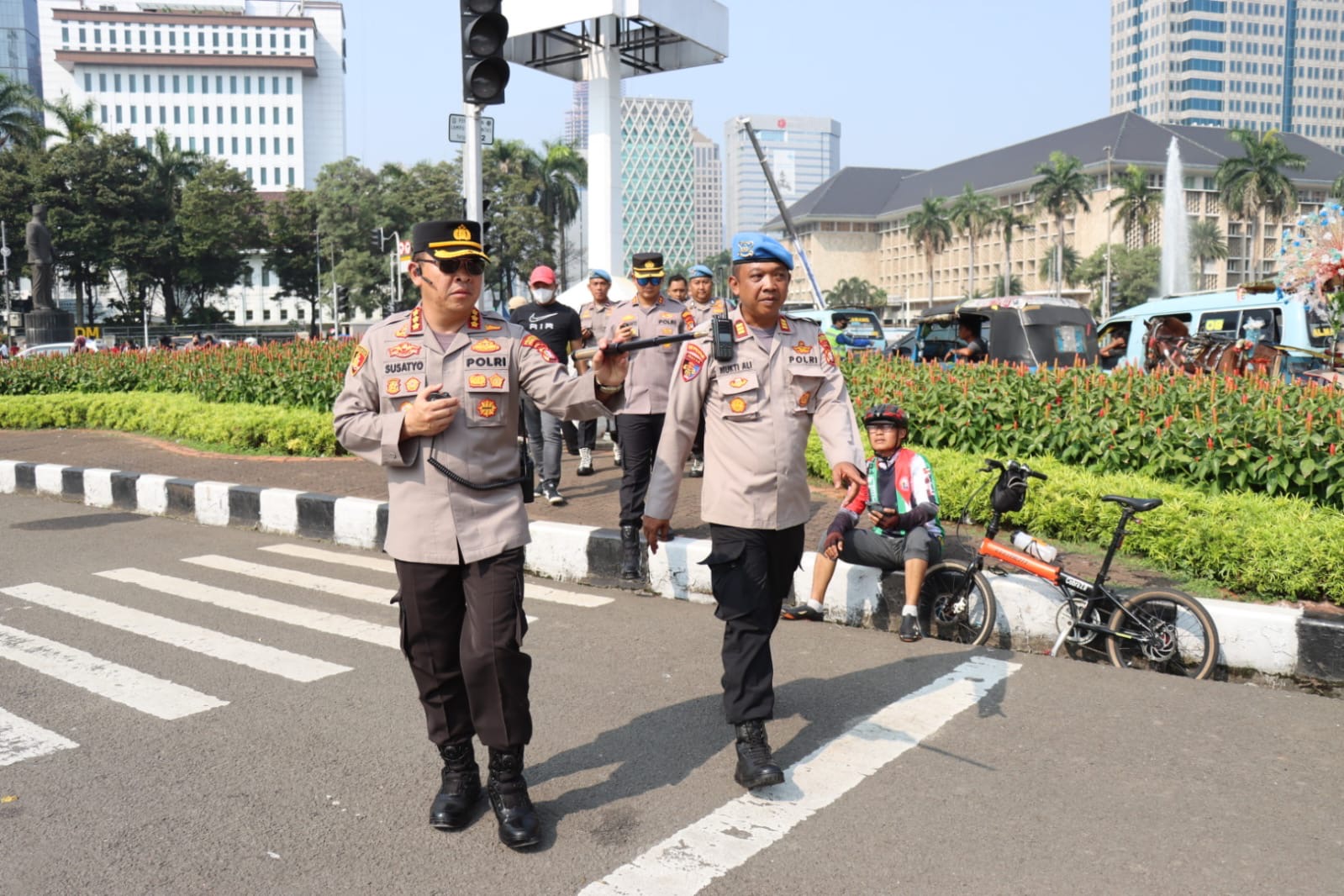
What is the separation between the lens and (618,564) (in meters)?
6.93

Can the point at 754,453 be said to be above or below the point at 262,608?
above

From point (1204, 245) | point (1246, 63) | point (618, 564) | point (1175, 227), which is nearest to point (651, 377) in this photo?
point (618, 564)

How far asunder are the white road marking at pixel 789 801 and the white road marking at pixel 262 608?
2155mm

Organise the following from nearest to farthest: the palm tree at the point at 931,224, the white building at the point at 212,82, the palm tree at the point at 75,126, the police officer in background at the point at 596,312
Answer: the police officer in background at the point at 596,312, the palm tree at the point at 75,126, the palm tree at the point at 931,224, the white building at the point at 212,82

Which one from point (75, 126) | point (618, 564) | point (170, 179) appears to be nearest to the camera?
point (618, 564)

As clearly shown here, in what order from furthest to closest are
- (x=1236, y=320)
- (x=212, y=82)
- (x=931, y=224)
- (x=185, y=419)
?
(x=212, y=82) → (x=931, y=224) → (x=185, y=419) → (x=1236, y=320)

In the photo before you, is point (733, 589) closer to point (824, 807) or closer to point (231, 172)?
point (824, 807)

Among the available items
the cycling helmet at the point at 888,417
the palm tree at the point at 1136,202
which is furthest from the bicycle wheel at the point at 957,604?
the palm tree at the point at 1136,202

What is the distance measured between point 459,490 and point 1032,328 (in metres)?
14.0

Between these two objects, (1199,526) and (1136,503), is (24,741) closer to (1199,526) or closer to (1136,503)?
(1136,503)

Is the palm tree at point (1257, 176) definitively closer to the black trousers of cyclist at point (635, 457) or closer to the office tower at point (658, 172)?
the black trousers of cyclist at point (635, 457)

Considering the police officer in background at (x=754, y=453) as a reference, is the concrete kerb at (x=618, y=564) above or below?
below

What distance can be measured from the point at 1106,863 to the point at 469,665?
1895mm

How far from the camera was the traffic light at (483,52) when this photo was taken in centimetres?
748
